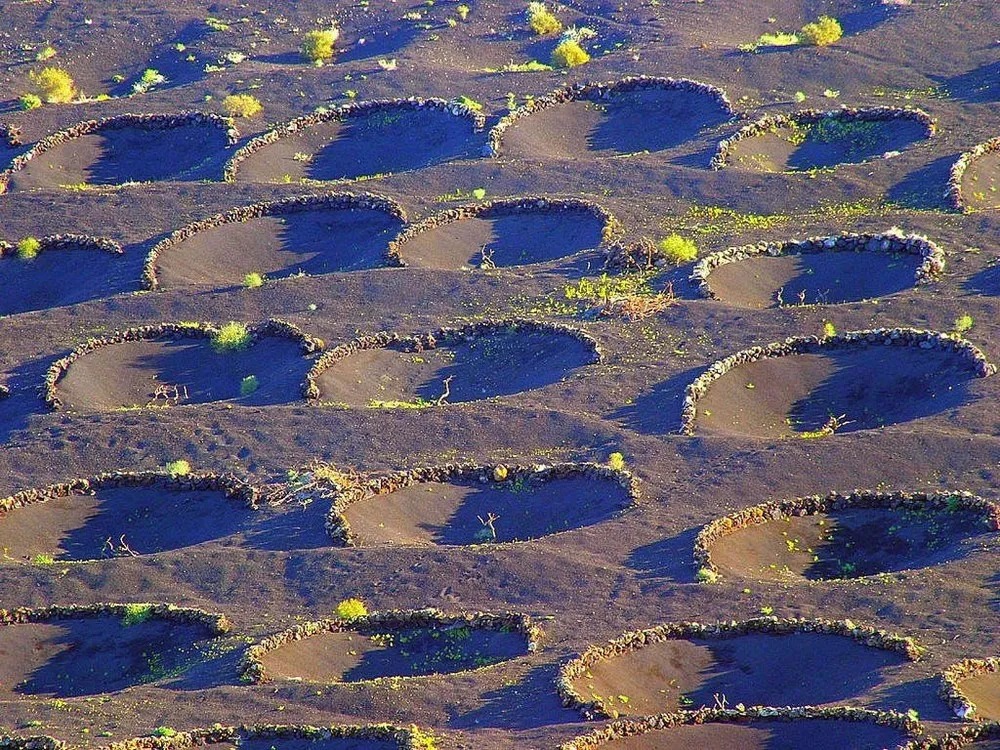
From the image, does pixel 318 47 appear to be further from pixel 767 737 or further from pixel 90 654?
pixel 767 737

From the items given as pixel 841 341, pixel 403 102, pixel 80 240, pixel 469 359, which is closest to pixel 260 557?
pixel 469 359

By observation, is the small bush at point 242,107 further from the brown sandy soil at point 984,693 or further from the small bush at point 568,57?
the brown sandy soil at point 984,693

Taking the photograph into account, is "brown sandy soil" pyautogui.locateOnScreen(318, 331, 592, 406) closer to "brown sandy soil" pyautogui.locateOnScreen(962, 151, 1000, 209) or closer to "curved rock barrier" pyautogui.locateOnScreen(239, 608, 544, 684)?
"curved rock barrier" pyautogui.locateOnScreen(239, 608, 544, 684)

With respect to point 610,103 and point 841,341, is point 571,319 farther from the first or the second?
point 610,103

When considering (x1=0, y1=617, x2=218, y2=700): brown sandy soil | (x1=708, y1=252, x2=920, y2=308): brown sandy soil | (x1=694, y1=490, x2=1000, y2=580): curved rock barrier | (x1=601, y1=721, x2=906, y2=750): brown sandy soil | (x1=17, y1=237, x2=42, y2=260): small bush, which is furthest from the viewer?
(x1=17, y1=237, x2=42, y2=260): small bush

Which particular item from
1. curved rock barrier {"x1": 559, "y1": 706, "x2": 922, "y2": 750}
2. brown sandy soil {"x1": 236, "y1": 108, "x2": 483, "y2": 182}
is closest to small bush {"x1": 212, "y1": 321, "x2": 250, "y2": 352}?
brown sandy soil {"x1": 236, "y1": 108, "x2": 483, "y2": 182}

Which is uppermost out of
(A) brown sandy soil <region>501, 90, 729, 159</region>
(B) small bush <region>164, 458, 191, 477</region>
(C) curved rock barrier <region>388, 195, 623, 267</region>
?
(A) brown sandy soil <region>501, 90, 729, 159</region>
